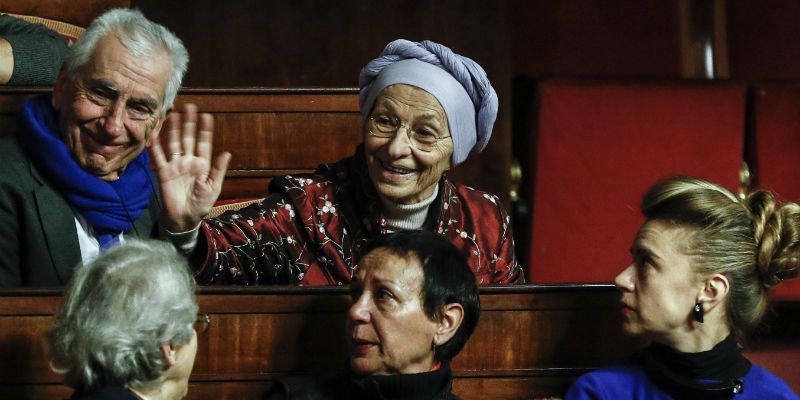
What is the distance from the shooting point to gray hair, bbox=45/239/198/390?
1.25 meters

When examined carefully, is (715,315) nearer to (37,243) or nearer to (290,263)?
(290,263)

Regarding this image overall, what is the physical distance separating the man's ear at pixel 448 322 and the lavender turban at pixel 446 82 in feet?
1.39

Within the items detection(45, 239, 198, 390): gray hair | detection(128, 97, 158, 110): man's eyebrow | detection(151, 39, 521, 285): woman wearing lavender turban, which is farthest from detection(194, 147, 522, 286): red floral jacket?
detection(45, 239, 198, 390): gray hair

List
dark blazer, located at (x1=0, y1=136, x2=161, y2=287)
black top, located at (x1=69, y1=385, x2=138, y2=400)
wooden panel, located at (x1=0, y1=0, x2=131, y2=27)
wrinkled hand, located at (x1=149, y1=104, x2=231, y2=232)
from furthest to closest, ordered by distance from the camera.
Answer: wooden panel, located at (x1=0, y1=0, x2=131, y2=27), dark blazer, located at (x1=0, y1=136, x2=161, y2=287), wrinkled hand, located at (x1=149, y1=104, x2=231, y2=232), black top, located at (x1=69, y1=385, x2=138, y2=400)

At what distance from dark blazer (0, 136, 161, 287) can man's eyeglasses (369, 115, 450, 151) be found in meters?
0.39

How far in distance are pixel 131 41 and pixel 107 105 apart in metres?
0.11

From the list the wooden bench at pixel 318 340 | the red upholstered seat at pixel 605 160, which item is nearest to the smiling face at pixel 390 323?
the wooden bench at pixel 318 340

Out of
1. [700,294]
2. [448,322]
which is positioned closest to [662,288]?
[700,294]

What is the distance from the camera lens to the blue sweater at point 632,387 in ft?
4.82

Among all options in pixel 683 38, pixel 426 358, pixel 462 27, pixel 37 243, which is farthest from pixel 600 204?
pixel 37 243

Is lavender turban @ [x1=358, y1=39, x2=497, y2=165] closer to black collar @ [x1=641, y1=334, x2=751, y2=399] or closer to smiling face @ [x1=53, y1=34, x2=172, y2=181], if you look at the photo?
smiling face @ [x1=53, y1=34, x2=172, y2=181]

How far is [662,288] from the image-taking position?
58.0 inches

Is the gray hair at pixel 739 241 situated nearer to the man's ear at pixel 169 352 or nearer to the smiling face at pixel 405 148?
the smiling face at pixel 405 148

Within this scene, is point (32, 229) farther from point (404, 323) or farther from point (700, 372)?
point (700, 372)
